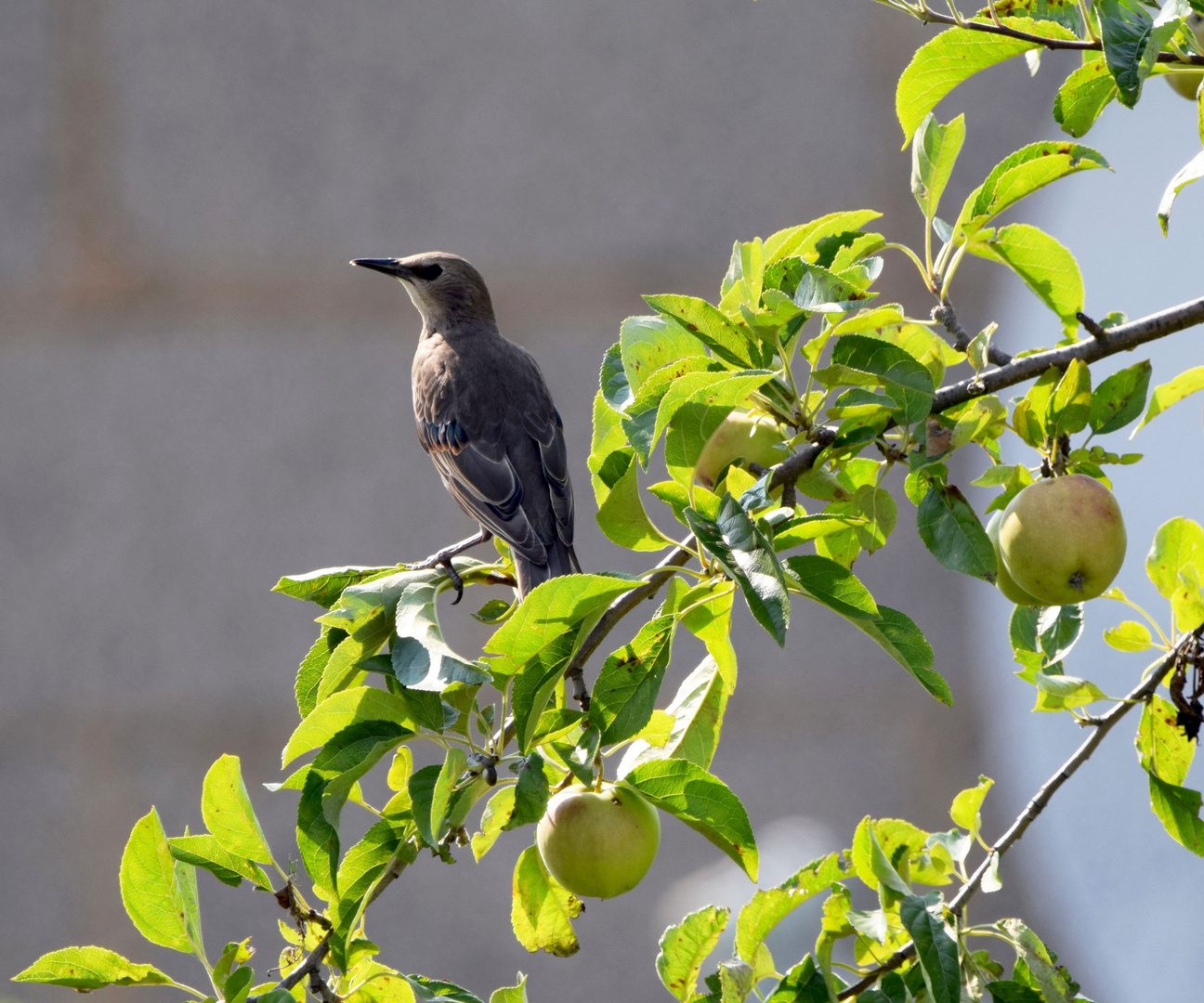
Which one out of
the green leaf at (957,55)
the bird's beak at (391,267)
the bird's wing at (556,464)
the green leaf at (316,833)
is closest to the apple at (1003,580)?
the green leaf at (957,55)

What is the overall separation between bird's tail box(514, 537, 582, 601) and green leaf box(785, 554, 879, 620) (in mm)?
505

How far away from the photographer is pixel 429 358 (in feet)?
8.25

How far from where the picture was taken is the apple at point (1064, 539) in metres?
0.87

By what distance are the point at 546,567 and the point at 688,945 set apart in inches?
32.7

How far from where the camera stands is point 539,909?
1.05m

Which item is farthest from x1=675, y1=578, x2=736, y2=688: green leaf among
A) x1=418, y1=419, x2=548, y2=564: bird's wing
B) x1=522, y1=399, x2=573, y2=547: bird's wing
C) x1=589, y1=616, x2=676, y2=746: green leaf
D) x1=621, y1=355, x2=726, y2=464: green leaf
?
x1=522, y1=399, x2=573, y2=547: bird's wing

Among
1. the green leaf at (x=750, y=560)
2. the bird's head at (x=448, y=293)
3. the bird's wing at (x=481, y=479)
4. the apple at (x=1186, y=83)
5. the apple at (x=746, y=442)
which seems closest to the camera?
the green leaf at (x=750, y=560)

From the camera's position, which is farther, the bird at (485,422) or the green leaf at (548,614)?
the bird at (485,422)

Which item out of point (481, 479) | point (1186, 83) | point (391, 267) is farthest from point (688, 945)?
point (391, 267)

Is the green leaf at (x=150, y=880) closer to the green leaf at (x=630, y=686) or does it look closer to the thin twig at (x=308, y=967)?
the thin twig at (x=308, y=967)

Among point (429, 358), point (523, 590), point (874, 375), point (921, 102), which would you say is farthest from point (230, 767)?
point (429, 358)

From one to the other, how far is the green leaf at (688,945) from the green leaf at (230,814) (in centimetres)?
32

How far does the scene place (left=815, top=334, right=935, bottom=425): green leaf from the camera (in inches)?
32.7

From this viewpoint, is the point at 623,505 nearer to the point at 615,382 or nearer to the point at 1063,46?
the point at 615,382
